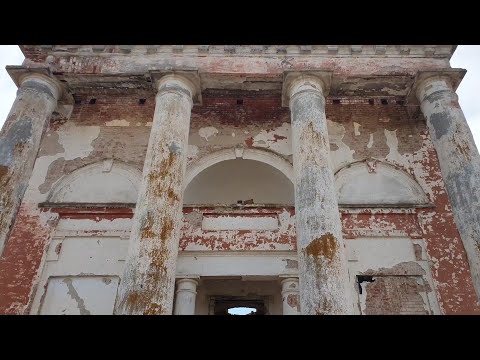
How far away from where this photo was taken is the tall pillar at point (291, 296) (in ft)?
27.3

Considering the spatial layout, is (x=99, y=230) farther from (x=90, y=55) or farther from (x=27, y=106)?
(x=90, y=55)

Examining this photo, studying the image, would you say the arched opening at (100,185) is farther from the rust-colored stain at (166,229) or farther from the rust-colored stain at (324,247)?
the rust-colored stain at (324,247)

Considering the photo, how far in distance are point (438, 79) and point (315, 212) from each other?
4450 mm

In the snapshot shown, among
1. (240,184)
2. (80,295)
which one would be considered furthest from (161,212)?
(240,184)

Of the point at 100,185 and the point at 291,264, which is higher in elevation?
the point at 100,185

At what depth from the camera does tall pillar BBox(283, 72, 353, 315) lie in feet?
19.7

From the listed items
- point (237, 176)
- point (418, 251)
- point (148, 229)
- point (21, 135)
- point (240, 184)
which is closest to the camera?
point (148, 229)

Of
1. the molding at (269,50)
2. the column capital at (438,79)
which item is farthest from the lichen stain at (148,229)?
the column capital at (438,79)

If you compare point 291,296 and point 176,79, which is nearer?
point 291,296

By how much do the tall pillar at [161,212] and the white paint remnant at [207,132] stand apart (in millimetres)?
1384

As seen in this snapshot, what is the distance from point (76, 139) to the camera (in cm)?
1016

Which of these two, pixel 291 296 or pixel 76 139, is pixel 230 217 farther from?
pixel 76 139

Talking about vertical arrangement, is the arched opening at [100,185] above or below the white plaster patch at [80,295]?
above

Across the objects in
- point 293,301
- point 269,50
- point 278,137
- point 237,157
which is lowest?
point 293,301
